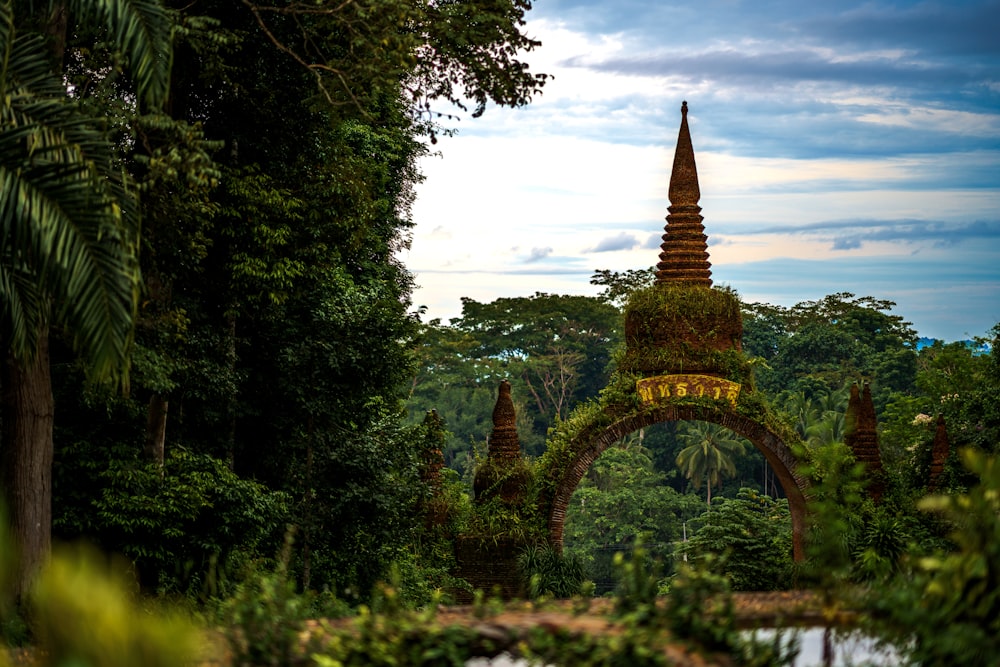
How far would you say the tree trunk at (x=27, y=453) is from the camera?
9.29m

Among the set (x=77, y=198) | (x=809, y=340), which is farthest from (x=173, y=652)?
(x=809, y=340)

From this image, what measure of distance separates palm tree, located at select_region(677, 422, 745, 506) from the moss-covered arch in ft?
73.3

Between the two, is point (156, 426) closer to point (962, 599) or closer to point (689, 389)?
point (689, 389)

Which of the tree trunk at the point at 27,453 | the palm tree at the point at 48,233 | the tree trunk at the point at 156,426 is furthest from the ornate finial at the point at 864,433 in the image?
the palm tree at the point at 48,233

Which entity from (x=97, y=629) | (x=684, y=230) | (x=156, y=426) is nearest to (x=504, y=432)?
(x=684, y=230)

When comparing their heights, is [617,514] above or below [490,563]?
below

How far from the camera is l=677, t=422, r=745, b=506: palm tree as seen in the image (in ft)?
126

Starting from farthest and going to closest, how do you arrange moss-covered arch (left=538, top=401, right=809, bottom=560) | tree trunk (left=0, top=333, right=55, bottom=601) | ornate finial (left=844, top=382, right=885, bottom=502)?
1. ornate finial (left=844, top=382, right=885, bottom=502)
2. moss-covered arch (left=538, top=401, right=809, bottom=560)
3. tree trunk (left=0, top=333, right=55, bottom=601)

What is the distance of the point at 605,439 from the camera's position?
15852 mm

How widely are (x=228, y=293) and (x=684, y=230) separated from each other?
6798mm

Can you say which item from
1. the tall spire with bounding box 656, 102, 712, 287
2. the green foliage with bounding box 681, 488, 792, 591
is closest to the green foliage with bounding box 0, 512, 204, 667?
the green foliage with bounding box 681, 488, 792, 591

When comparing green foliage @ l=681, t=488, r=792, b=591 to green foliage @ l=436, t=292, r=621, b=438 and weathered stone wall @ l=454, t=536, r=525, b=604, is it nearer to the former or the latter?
weathered stone wall @ l=454, t=536, r=525, b=604

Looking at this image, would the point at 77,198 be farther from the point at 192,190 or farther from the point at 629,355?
the point at 629,355

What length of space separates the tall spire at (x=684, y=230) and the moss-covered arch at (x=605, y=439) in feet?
6.27
